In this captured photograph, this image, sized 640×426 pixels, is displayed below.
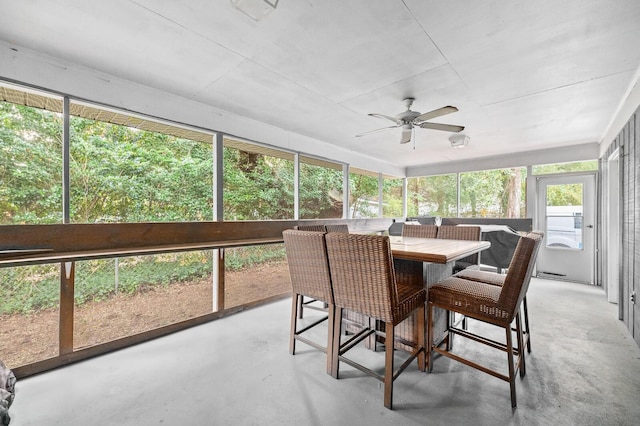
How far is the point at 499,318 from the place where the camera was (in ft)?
5.46

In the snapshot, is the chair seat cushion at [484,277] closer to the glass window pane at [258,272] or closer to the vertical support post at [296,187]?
the glass window pane at [258,272]

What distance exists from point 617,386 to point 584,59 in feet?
8.37

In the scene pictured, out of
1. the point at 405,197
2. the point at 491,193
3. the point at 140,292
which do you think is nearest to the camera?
the point at 140,292

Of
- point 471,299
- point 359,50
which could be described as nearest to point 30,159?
point 359,50

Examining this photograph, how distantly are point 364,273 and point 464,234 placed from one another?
181 cm

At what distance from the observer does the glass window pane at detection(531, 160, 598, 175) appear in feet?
16.3

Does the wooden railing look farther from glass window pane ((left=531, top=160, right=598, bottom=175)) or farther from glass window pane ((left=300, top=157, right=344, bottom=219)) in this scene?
glass window pane ((left=531, top=160, right=598, bottom=175))

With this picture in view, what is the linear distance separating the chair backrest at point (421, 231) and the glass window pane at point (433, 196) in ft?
12.7

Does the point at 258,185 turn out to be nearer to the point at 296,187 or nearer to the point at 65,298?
the point at 296,187

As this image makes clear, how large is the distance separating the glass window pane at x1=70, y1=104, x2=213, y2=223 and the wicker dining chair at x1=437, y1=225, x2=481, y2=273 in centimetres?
298

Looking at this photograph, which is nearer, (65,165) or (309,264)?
(309,264)

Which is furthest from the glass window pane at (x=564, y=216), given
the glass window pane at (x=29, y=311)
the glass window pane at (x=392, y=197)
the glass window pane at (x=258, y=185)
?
the glass window pane at (x=29, y=311)

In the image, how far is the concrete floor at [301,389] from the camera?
1597mm

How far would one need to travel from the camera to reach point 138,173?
12.4 ft
